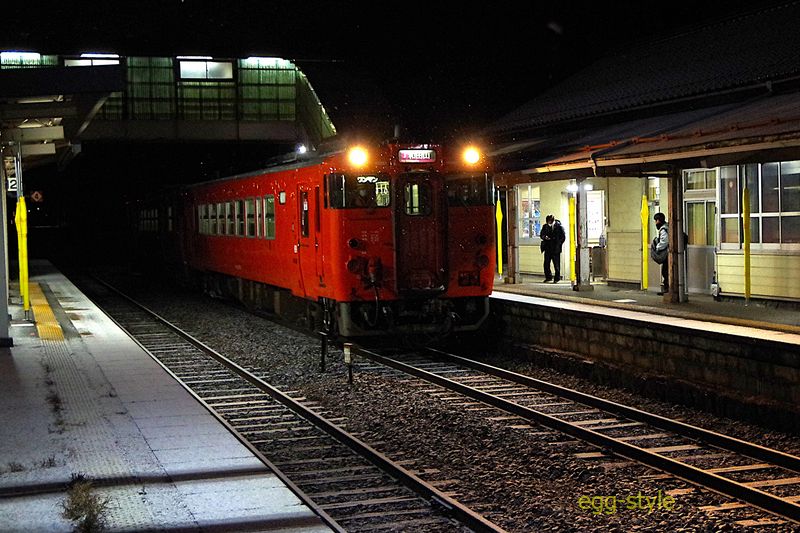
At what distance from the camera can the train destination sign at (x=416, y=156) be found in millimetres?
Answer: 12969

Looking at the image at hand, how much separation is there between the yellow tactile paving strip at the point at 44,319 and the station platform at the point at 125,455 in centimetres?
211

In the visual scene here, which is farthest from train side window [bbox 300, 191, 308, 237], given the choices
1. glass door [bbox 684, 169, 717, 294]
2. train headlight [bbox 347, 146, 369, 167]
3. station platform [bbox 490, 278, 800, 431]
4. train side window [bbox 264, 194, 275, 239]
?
glass door [bbox 684, 169, 717, 294]

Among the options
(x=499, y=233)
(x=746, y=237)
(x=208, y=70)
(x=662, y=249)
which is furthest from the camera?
(x=208, y=70)

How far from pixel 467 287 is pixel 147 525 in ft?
26.6

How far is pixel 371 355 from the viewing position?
Result: 13758 millimetres

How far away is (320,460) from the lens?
8180 mm

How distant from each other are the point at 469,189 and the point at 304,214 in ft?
7.67

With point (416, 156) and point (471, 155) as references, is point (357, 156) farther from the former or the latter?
point (471, 155)

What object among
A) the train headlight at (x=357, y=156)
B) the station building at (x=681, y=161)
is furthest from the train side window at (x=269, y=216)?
the station building at (x=681, y=161)

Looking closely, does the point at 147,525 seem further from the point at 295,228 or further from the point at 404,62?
the point at 404,62

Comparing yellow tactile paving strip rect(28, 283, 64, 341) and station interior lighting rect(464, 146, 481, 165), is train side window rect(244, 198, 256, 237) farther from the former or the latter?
station interior lighting rect(464, 146, 481, 165)

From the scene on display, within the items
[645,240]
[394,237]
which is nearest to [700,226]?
[645,240]

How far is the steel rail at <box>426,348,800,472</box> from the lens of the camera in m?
7.87

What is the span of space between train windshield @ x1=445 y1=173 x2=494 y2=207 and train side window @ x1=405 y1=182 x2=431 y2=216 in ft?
0.94
